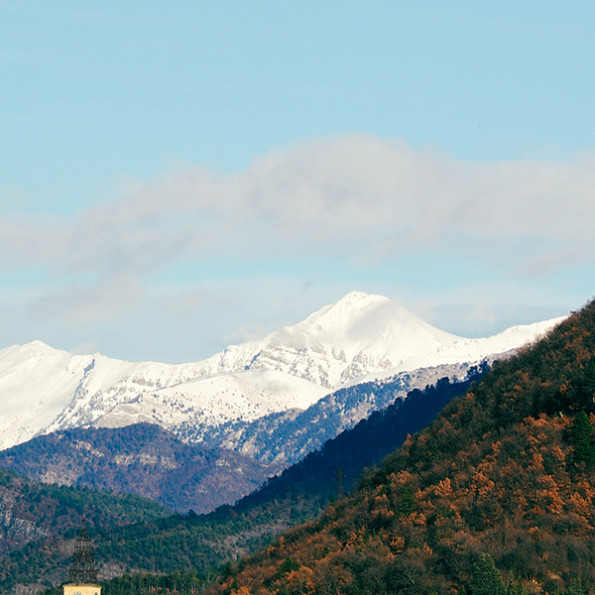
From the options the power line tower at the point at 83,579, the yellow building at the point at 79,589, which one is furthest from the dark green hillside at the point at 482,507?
the yellow building at the point at 79,589

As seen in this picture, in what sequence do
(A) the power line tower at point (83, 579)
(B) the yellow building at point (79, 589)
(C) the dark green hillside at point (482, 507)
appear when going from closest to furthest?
(C) the dark green hillside at point (482, 507), (B) the yellow building at point (79, 589), (A) the power line tower at point (83, 579)

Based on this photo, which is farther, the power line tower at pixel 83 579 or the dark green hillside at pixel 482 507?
the power line tower at pixel 83 579

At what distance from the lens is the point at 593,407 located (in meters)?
157

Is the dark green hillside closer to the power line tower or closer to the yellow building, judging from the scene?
the power line tower

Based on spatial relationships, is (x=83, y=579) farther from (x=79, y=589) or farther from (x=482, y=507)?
(x=482, y=507)

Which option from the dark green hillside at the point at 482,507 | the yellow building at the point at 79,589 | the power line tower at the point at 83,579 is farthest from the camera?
the power line tower at the point at 83,579

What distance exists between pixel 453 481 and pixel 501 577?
118ft

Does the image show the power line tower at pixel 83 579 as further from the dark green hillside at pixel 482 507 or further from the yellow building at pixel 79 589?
the dark green hillside at pixel 482 507

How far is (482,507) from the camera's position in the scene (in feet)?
483

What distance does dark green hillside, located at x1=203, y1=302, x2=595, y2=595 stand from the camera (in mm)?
129500

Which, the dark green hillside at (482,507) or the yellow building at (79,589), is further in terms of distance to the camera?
the yellow building at (79,589)

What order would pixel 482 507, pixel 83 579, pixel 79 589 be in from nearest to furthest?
pixel 79 589 → pixel 83 579 → pixel 482 507

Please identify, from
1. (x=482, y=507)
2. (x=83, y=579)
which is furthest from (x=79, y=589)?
(x=482, y=507)

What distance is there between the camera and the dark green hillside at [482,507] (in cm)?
12950
